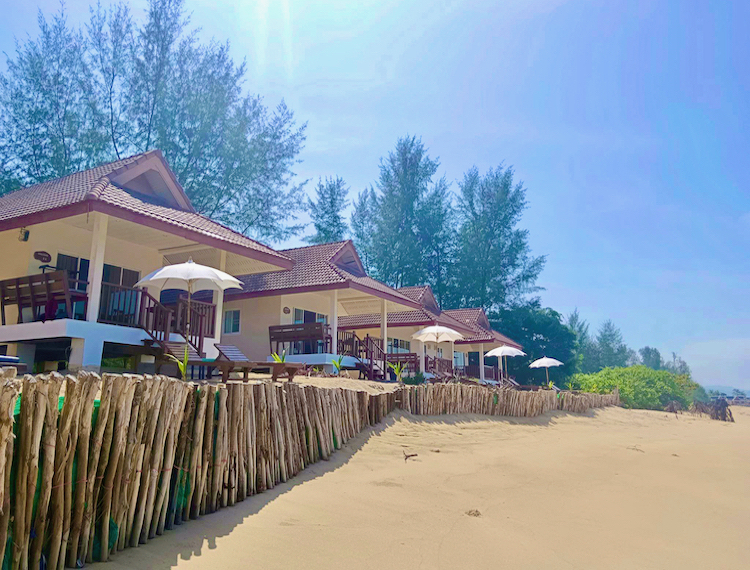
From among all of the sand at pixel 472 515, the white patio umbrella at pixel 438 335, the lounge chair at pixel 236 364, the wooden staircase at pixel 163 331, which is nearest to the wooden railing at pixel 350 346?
the white patio umbrella at pixel 438 335

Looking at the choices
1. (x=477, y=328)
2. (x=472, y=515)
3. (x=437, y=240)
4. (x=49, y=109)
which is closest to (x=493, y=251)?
(x=437, y=240)

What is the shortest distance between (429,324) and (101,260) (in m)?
17.3

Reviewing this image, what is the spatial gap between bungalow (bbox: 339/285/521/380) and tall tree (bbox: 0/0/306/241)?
34.0 ft

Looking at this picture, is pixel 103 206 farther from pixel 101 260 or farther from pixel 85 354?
pixel 85 354

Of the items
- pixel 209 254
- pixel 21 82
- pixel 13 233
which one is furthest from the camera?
pixel 21 82

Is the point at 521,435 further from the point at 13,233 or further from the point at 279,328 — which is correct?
the point at 13,233

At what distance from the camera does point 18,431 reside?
351 cm

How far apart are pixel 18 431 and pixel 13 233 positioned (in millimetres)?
11420

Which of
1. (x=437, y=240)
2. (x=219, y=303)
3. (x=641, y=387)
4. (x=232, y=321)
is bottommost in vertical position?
(x=641, y=387)

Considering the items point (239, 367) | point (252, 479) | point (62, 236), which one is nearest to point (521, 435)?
point (239, 367)

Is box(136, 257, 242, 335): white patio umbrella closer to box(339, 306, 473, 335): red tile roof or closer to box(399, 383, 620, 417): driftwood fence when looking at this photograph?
box(399, 383, 620, 417): driftwood fence

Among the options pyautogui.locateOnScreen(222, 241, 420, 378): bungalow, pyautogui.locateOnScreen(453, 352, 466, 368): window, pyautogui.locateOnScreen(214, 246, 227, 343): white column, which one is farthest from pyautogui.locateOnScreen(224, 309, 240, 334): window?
pyautogui.locateOnScreen(453, 352, 466, 368): window

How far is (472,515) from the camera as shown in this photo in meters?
5.73

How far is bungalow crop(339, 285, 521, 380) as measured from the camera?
999 inches
